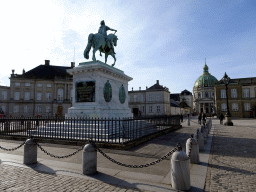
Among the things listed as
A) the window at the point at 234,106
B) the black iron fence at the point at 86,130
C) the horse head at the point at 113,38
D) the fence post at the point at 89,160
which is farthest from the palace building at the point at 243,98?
the fence post at the point at 89,160

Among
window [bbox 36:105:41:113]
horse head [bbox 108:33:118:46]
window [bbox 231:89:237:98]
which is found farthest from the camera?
window [bbox 36:105:41:113]

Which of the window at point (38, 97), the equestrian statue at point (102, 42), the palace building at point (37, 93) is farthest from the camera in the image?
the window at point (38, 97)

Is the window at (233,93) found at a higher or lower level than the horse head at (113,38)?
lower

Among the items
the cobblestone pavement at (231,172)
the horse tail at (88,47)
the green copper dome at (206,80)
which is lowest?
the cobblestone pavement at (231,172)

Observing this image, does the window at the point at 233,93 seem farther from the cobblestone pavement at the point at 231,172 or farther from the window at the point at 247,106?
A: the cobblestone pavement at the point at 231,172

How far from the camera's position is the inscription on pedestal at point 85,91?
11.5m

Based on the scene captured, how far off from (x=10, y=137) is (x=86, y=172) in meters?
8.54

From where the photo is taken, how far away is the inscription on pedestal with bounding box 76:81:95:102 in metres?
11.5

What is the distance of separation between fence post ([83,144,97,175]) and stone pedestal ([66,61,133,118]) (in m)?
5.92

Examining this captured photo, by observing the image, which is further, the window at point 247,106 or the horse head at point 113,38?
the window at point 247,106

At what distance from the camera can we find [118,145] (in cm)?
779

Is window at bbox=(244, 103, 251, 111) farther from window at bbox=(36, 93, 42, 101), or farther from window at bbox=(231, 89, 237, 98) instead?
window at bbox=(36, 93, 42, 101)

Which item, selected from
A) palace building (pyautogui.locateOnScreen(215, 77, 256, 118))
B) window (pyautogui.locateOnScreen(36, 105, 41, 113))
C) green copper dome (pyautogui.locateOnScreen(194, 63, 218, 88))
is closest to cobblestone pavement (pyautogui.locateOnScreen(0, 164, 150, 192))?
window (pyautogui.locateOnScreen(36, 105, 41, 113))

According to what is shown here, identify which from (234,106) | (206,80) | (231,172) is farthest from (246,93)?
(206,80)
